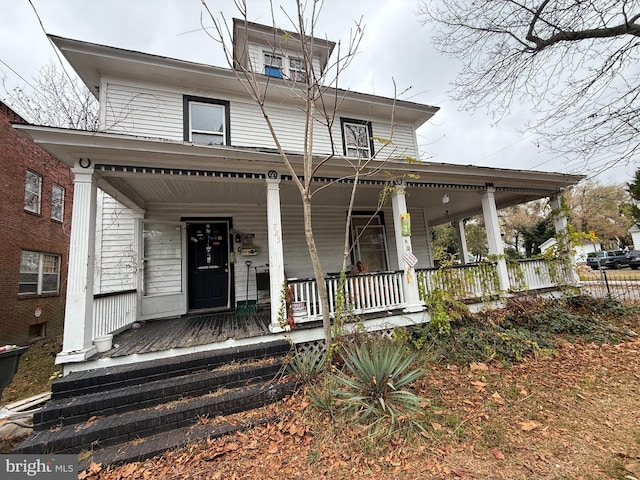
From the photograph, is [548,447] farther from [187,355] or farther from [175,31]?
[175,31]

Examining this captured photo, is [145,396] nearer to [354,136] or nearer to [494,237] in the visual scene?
[354,136]

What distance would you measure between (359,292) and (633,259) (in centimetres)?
2860

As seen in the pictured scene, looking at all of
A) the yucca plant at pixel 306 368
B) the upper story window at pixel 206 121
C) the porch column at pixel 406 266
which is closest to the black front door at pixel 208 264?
the upper story window at pixel 206 121

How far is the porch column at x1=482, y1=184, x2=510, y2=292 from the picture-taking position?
241 inches

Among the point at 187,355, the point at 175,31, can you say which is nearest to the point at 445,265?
the point at 187,355

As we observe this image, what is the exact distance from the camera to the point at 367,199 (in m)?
7.61

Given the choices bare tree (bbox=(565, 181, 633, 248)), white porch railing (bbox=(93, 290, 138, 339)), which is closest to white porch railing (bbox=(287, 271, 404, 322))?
white porch railing (bbox=(93, 290, 138, 339))

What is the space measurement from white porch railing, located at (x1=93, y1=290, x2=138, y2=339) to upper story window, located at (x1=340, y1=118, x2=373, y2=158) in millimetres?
6179

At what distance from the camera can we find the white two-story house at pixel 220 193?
3.99 metres

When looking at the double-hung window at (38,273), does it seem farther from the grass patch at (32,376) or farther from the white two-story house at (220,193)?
the white two-story house at (220,193)

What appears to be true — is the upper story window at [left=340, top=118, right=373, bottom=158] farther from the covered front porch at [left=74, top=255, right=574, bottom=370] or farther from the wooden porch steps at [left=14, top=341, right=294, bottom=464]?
the wooden porch steps at [left=14, top=341, right=294, bottom=464]

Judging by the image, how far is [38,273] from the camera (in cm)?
1057

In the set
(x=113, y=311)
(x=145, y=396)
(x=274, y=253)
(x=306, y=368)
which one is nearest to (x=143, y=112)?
(x=113, y=311)

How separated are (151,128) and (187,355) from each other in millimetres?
5066
